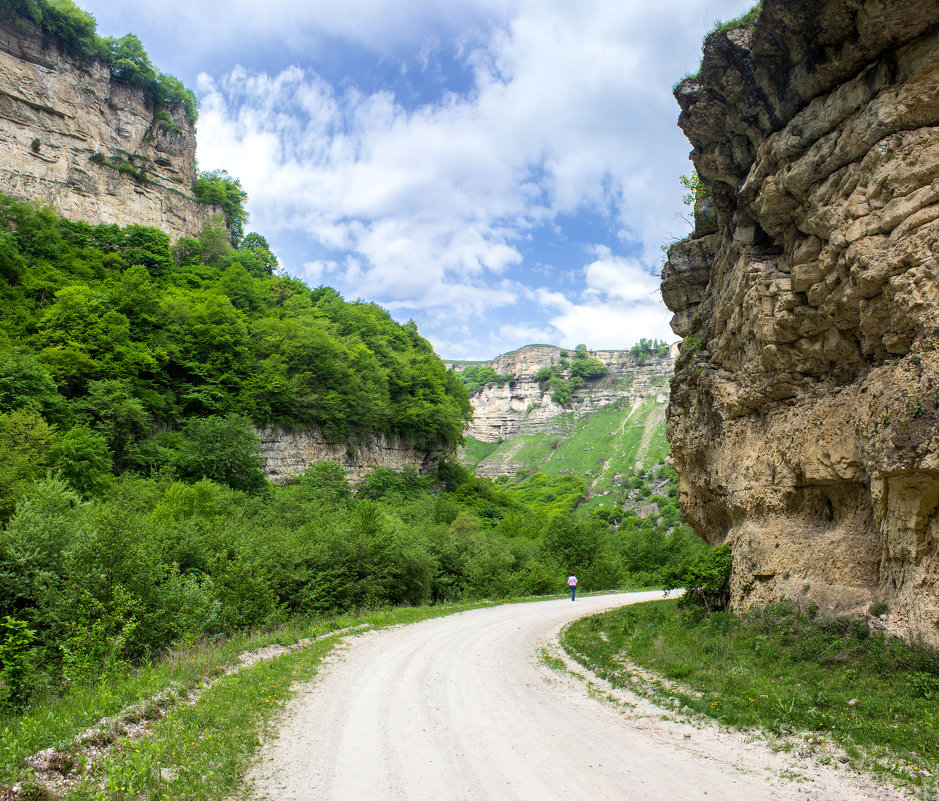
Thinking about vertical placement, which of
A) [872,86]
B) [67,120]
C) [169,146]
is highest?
[169,146]

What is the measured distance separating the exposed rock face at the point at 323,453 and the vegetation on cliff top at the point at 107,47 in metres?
45.1

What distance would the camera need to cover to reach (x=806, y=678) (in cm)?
880

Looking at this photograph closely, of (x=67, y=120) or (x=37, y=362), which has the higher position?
(x=67, y=120)

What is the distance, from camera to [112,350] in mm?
37094

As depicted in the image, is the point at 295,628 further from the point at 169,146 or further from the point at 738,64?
the point at 169,146

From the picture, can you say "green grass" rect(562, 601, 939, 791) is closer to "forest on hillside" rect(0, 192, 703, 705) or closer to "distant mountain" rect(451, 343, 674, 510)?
"forest on hillside" rect(0, 192, 703, 705)

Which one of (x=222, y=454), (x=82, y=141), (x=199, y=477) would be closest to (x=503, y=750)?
(x=199, y=477)

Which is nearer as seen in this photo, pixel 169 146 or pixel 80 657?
pixel 80 657

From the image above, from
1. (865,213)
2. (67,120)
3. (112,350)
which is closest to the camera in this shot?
(865,213)

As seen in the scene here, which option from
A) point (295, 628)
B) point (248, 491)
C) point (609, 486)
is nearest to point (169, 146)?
point (248, 491)

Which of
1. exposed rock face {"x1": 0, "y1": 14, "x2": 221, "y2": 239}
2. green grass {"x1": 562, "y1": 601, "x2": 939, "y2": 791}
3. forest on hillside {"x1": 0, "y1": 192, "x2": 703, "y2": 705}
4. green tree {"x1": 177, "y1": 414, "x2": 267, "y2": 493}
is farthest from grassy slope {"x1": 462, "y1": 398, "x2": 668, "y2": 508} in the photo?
green grass {"x1": 562, "y1": 601, "x2": 939, "y2": 791}

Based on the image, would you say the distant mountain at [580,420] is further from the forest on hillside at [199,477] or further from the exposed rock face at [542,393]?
the forest on hillside at [199,477]

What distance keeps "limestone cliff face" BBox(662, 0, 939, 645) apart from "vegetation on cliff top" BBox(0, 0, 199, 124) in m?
64.9

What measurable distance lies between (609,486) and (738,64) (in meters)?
100.0
